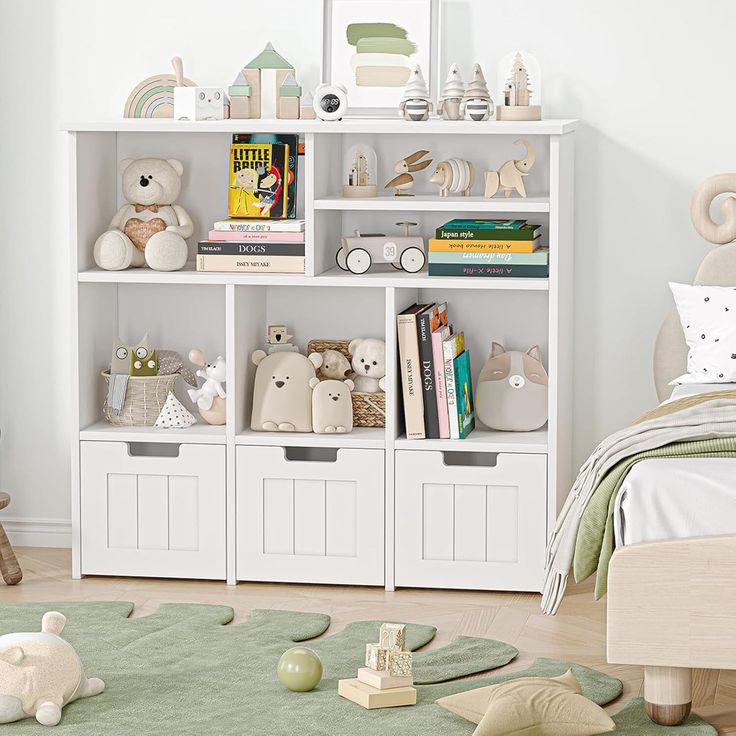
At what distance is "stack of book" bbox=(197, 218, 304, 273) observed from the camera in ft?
11.3

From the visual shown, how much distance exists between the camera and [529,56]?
3533 mm

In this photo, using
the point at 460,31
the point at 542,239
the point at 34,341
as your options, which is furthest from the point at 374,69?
the point at 34,341

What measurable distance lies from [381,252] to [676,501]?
1358mm

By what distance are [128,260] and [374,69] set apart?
0.87 metres

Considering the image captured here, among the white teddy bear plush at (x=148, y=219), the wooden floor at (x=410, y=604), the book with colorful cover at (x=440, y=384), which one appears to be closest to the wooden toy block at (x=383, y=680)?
the wooden floor at (x=410, y=604)

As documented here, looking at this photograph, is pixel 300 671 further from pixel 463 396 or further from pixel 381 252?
pixel 381 252

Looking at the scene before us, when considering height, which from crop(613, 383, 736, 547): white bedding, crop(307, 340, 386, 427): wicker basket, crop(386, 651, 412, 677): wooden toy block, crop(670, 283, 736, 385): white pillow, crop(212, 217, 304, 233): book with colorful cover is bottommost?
crop(386, 651, 412, 677): wooden toy block

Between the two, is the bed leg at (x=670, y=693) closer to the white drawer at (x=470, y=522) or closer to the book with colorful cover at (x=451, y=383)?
the white drawer at (x=470, y=522)

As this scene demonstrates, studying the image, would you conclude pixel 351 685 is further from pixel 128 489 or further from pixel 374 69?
pixel 374 69

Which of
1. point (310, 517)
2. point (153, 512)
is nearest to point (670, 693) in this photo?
point (310, 517)

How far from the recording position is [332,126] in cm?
335

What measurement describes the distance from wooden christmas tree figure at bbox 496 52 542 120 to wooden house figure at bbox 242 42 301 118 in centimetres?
56

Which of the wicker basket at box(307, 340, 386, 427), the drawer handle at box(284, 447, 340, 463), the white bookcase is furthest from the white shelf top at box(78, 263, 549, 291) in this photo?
the drawer handle at box(284, 447, 340, 463)

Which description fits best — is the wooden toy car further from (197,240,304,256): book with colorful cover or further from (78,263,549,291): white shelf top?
(197,240,304,256): book with colorful cover
